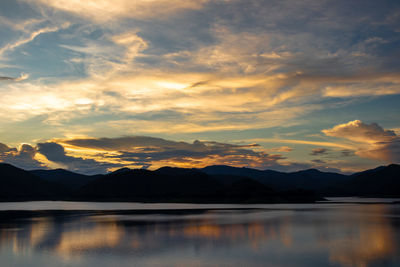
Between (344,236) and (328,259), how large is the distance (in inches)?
865

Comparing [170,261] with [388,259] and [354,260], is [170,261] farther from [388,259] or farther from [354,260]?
[388,259]

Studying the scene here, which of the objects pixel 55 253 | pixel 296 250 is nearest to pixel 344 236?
pixel 296 250

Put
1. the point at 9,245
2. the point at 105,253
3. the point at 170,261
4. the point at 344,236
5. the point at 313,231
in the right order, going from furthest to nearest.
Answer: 1. the point at 313,231
2. the point at 344,236
3. the point at 9,245
4. the point at 105,253
5. the point at 170,261

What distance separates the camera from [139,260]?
3944cm

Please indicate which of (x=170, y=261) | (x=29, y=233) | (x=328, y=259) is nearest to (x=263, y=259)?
(x=328, y=259)

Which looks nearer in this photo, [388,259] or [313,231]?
[388,259]

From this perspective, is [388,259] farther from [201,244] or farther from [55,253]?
[55,253]

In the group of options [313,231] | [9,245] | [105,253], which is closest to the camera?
[105,253]

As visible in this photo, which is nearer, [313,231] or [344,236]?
[344,236]

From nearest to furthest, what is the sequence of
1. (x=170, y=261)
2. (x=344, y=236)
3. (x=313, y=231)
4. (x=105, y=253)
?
(x=170, y=261) < (x=105, y=253) < (x=344, y=236) < (x=313, y=231)

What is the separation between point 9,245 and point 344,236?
156 feet

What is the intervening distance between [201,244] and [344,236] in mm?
23666

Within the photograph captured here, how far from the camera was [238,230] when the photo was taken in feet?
225

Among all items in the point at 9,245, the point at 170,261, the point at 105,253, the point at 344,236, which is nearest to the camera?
the point at 170,261
